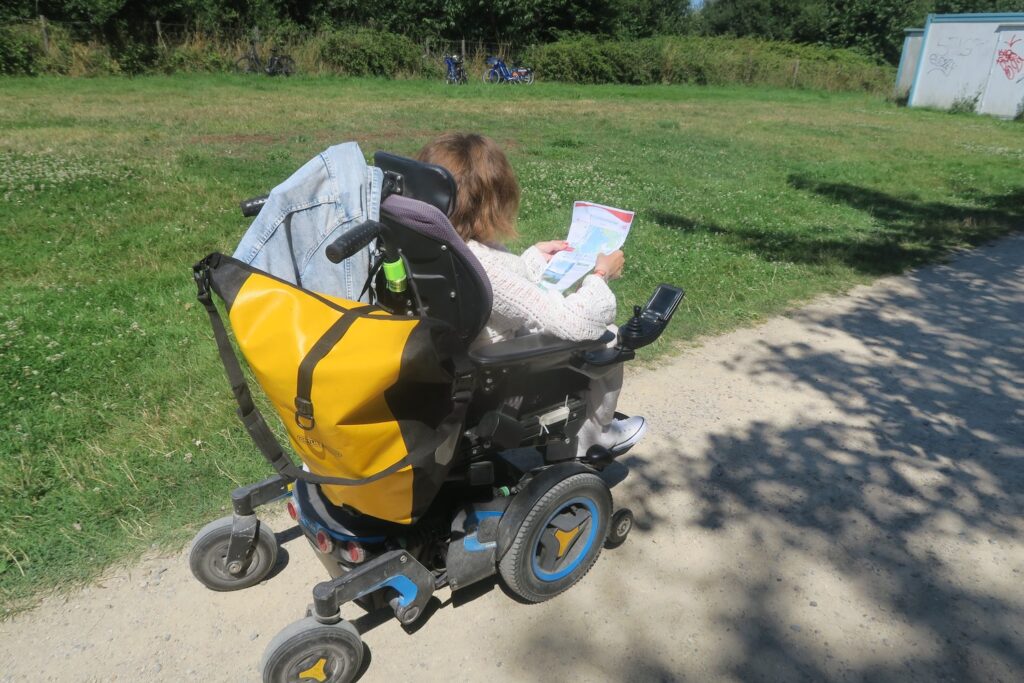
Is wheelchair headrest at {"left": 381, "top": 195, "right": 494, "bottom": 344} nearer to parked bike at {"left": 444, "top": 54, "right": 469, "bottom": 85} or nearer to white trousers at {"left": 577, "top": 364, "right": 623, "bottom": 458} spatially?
white trousers at {"left": 577, "top": 364, "right": 623, "bottom": 458}

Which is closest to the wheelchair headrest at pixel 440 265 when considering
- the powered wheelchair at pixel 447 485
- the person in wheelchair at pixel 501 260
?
the powered wheelchair at pixel 447 485

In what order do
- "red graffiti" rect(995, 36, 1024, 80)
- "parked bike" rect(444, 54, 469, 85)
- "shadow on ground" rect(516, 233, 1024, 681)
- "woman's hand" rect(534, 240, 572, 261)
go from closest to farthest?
"shadow on ground" rect(516, 233, 1024, 681) < "woman's hand" rect(534, 240, 572, 261) < "red graffiti" rect(995, 36, 1024, 80) < "parked bike" rect(444, 54, 469, 85)

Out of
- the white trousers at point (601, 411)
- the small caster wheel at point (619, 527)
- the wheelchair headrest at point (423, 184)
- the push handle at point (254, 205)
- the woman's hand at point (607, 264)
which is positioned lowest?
the small caster wheel at point (619, 527)

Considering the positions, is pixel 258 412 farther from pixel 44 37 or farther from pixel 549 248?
A: pixel 44 37

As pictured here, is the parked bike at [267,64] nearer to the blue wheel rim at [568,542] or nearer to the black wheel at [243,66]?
the black wheel at [243,66]

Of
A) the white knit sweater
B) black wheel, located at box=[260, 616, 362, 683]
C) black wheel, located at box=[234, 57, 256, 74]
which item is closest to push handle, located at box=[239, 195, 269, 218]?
the white knit sweater

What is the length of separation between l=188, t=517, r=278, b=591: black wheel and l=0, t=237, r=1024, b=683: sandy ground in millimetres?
74

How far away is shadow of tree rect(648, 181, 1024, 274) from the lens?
23.0 ft

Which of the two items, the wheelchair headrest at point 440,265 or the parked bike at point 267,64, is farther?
the parked bike at point 267,64

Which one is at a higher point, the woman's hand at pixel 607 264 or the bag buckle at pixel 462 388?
the woman's hand at pixel 607 264

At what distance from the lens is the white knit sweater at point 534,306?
7.93 ft

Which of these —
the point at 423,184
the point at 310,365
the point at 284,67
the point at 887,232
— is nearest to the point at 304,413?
the point at 310,365

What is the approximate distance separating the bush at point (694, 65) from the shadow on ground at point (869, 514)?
24798mm

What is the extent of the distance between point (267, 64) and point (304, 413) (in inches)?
990
